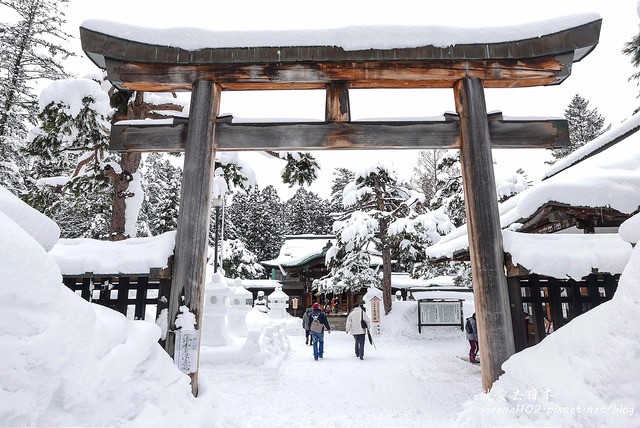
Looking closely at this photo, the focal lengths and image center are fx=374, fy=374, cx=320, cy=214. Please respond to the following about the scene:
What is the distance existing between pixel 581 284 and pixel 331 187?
43.5 metres

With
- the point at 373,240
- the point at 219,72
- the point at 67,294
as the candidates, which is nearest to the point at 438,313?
the point at 373,240

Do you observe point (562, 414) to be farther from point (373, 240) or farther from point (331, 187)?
point (331, 187)

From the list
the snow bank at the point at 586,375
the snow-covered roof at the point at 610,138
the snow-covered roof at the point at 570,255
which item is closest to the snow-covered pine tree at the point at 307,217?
the snow-covered roof at the point at 610,138

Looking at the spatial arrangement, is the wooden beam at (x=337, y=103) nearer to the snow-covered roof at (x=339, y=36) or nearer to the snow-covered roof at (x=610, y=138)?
the snow-covered roof at (x=339, y=36)

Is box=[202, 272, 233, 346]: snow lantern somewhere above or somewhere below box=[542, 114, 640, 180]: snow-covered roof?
below

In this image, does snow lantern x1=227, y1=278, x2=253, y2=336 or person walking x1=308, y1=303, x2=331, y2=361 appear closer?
person walking x1=308, y1=303, x2=331, y2=361

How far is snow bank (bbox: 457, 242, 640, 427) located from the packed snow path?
6.19 ft

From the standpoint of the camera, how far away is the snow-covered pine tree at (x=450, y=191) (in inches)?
655

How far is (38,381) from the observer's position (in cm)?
210

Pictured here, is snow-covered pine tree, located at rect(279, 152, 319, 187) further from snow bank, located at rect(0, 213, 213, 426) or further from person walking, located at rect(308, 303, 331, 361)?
person walking, located at rect(308, 303, 331, 361)

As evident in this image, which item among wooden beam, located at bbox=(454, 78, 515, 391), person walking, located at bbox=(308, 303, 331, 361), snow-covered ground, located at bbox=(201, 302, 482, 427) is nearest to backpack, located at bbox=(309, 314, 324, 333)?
person walking, located at bbox=(308, 303, 331, 361)

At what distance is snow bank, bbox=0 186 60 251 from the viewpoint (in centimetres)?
280

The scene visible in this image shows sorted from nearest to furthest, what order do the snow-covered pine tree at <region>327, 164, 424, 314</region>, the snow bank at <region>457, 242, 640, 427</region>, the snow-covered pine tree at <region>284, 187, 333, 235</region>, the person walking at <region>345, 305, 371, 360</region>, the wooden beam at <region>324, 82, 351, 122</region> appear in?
1. the snow bank at <region>457, 242, 640, 427</region>
2. the wooden beam at <region>324, 82, 351, 122</region>
3. the person walking at <region>345, 305, 371, 360</region>
4. the snow-covered pine tree at <region>327, 164, 424, 314</region>
5. the snow-covered pine tree at <region>284, 187, 333, 235</region>

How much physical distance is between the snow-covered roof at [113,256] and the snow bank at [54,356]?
1356mm
